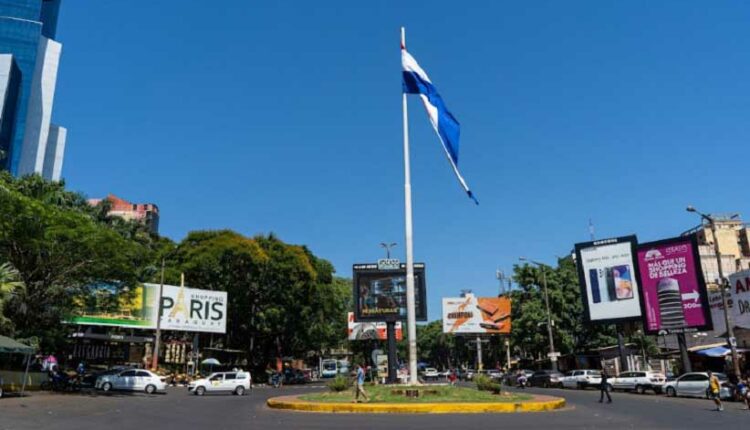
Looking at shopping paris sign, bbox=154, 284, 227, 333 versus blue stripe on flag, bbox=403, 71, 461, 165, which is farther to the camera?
shopping paris sign, bbox=154, 284, 227, 333

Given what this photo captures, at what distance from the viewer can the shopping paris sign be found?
49.1 m

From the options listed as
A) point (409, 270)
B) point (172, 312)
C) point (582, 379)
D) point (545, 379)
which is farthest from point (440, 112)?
point (172, 312)

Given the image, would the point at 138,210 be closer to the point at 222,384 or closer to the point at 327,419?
the point at 222,384

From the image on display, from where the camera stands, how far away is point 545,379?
48.4 m

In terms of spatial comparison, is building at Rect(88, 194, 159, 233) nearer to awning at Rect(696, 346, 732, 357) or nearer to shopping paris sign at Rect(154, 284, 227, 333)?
shopping paris sign at Rect(154, 284, 227, 333)

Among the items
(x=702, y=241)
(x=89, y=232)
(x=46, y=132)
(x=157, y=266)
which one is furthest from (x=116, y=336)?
(x=46, y=132)

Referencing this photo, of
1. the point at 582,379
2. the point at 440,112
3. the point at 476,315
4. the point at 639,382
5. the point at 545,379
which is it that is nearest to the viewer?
the point at 440,112

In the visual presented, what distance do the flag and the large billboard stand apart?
2726 cm

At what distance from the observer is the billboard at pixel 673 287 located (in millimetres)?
39094

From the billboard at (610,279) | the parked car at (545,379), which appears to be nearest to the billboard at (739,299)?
the billboard at (610,279)

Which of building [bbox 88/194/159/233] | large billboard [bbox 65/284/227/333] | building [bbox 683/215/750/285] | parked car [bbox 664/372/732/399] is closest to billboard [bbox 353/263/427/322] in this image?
parked car [bbox 664/372/732/399]

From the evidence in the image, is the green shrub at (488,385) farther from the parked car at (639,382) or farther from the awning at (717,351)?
the awning at (717,351)

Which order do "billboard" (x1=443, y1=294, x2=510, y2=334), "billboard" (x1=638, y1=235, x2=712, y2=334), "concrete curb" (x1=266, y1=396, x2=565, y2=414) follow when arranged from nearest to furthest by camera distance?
"concrete curb" (x1=266, y1=396, x2=565, y2=414)
"billboard" (x1=638, y1=235, x2=712, y2=334)
"billboard" (x1=443, y1=294, x2=510, y2=334)

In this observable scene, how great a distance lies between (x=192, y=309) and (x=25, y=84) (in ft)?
407
